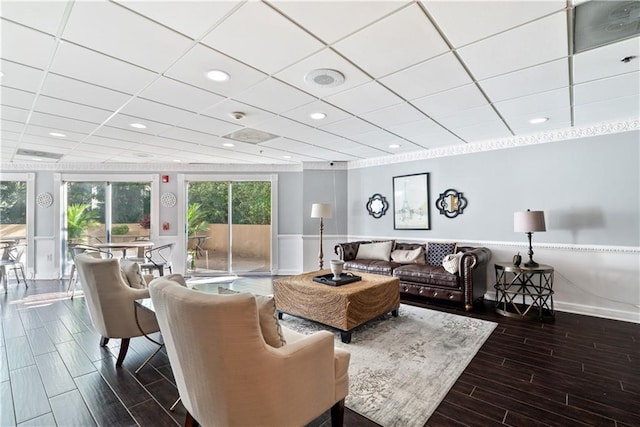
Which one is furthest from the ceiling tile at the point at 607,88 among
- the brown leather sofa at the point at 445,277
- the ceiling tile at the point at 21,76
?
the ceiling tile at the point at 21,76

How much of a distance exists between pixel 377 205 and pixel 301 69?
405 centimetres

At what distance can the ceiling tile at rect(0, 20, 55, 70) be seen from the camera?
1.81m

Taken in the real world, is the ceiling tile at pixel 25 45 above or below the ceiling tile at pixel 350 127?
below

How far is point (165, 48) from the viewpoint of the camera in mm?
2023

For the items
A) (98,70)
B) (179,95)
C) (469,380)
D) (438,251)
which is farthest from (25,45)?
(438,251)

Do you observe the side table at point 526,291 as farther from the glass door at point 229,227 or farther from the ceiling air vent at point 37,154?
the ceiling air vent at point 37,154

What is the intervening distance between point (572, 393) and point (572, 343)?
1118 millimetres

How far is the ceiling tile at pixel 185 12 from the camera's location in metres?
1.61

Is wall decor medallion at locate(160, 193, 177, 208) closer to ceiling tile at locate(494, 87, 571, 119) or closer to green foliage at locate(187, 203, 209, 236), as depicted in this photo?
green foliage at locate(187, 203, 209, 236)

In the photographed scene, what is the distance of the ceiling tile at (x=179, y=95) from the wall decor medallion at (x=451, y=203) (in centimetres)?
395

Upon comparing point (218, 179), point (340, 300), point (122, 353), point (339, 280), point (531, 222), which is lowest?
point (122, 353)

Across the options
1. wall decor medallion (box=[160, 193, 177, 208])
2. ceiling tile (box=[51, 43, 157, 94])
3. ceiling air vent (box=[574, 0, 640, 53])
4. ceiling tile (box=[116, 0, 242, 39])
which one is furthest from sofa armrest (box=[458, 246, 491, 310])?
wall decor medallion (box=[160, 193, 177, 208])

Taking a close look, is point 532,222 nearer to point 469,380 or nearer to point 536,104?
point 536,104

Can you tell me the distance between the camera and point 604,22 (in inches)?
73.2
